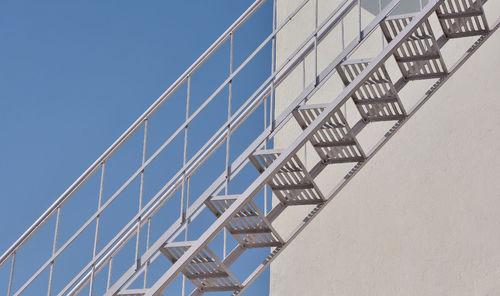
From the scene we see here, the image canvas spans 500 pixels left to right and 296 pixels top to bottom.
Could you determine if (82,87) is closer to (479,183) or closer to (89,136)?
(89,136)

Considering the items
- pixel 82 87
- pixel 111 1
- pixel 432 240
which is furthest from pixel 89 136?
pixel 432 240

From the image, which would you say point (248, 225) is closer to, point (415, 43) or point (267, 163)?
point (267, 163)

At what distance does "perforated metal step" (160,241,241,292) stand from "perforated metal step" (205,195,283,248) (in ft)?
0.83

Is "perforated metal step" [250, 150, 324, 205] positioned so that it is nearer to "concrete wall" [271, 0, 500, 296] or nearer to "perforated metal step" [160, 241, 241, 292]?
"perforated metal step" [160, 241, 241, 292]

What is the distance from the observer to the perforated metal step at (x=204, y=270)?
17.6ft

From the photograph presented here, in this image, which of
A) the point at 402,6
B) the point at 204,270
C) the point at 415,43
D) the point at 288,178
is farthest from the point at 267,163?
the point at 402,6

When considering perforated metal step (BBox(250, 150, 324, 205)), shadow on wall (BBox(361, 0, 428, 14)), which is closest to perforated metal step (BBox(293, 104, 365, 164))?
perforated metal step (BBox(250, 150, 324, 205))

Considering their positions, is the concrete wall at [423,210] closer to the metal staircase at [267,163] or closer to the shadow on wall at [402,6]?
the shadow on wall at [402,6]

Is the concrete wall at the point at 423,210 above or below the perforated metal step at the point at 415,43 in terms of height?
below

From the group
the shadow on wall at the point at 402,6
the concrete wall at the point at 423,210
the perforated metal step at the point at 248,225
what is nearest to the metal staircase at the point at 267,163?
the perforated metal step at the point at 248,225

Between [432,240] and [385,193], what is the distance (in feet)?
2.29

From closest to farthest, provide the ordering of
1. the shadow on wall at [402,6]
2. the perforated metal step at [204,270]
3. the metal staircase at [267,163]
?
the metal staircase at [267,163]
the perforated metal step at [204,270]
the shadow on wall at [402,6]

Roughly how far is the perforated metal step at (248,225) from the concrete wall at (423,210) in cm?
218

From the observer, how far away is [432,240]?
747 centimetres
